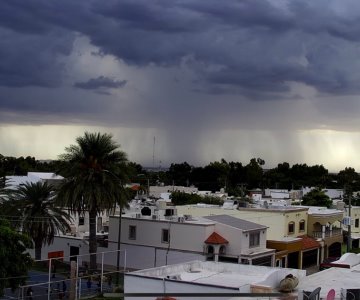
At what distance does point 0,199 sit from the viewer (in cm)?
5062

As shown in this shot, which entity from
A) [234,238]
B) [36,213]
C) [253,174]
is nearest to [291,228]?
[234,238]

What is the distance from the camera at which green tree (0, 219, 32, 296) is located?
3447cm

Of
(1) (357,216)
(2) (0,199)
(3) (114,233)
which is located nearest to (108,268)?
(3) (114,233)

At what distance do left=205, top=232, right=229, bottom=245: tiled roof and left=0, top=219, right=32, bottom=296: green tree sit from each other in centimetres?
1781

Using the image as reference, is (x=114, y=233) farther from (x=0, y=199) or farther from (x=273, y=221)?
(x=273, y=221)

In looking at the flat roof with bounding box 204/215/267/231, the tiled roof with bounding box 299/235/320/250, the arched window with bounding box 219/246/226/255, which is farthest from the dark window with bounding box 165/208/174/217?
the tiled roof with bounding box 299/235/320/250

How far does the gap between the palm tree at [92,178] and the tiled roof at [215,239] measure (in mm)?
8001

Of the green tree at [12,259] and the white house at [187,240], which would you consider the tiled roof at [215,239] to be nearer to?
the white house at [187,240]

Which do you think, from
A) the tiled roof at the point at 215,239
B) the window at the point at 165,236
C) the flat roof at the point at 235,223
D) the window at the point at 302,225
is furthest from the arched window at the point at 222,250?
the window at the point at 302,225

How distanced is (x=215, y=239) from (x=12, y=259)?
1962 cm

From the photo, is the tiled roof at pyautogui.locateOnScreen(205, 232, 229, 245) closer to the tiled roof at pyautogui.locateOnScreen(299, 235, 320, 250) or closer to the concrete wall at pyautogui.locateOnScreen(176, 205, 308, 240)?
the concrete wall at pyautogui.locateOnScreen(176, 205, 308, 240)

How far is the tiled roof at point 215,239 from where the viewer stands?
49.5 meters

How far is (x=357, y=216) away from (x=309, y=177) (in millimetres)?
115438

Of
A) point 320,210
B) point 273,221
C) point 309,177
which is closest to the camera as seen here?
point 273,221
